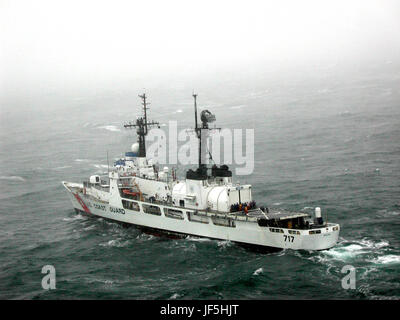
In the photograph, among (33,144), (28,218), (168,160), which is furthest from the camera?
(33,144)

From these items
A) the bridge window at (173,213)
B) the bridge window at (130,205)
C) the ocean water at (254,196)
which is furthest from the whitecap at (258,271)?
the bridge window at (130,205)

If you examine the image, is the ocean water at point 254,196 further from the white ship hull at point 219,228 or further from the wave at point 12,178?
the white ship hull at point 219,228

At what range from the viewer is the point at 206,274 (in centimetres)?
3462

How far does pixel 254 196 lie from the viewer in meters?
52.6

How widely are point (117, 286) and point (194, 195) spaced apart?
1215 cm

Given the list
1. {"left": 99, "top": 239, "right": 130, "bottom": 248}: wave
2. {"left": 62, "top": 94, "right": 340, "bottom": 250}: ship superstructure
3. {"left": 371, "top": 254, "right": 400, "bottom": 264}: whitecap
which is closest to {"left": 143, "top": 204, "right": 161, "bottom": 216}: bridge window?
{"left": 62, "top": 94, "right": 340, "bottom": 250}: ship superstructure

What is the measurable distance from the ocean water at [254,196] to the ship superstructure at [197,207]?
1.22m

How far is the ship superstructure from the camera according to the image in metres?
37.3

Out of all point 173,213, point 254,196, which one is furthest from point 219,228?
point 254,196

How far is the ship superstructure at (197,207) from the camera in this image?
37.3 metres

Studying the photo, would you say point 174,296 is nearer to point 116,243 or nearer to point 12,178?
point 116,243

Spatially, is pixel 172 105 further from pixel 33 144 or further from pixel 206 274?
pixel 206 274

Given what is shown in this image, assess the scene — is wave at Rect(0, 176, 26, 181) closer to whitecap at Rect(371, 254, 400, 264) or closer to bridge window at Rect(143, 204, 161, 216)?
bridge window at Rect(143, 204, 161, 216)
